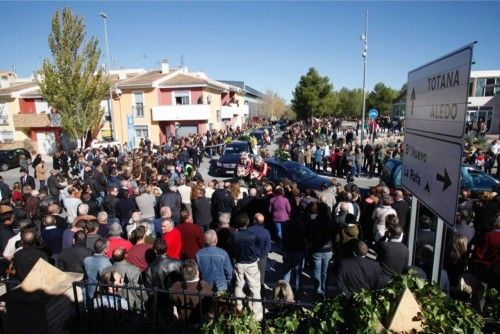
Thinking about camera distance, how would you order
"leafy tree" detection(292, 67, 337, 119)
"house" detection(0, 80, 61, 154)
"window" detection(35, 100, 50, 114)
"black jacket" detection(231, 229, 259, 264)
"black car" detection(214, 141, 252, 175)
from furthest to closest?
"leafy tree" detection(292, 67, 337, 119), "window" detection(35, 100, 50, 114), "house" detection(0, 80, 61, 154), "black car" detection(214, 141, 252, 175), "black jacket" detection(231, 229, 259, 264)

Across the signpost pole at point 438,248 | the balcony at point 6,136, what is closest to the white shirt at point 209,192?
the signpost pole at point 438,248

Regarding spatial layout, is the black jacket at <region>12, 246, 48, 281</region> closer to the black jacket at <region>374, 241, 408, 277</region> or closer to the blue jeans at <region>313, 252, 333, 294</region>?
the blue jeans at <region>313, 252, 333, 294</region>

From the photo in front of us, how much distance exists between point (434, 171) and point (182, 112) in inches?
1175

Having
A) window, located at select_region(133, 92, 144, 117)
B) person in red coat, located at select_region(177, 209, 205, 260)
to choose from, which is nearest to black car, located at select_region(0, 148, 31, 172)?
window, located at select_region(133, 92, 144, 117)

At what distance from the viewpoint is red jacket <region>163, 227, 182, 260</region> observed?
6.33m

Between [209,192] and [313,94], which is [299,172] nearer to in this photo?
[209,192]

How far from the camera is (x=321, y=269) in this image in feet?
21.5

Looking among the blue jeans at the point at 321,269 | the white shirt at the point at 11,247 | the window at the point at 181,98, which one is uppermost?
the window at the point at 181,98

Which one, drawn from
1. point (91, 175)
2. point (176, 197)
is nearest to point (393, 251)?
point (176, 197)

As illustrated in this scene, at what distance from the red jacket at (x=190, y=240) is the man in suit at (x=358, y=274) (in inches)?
113

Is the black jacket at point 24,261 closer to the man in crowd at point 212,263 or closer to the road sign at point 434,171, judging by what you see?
the man in crowd at point 212,263

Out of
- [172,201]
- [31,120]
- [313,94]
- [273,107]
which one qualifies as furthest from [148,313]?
[273,107]

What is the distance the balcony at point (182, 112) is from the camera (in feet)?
102

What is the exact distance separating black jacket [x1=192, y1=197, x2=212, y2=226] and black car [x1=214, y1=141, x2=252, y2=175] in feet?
30.4
